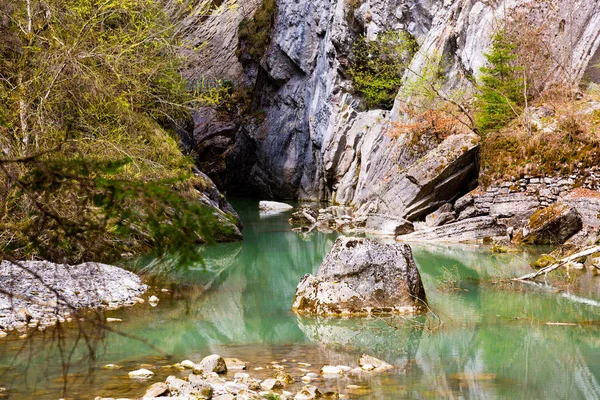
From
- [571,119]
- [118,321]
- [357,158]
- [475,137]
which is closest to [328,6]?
[357,158]

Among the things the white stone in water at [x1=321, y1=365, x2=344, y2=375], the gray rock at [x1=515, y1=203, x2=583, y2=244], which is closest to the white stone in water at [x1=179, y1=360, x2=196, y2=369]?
the white stone in water at [x1=321, y1=365, x2=344, y2=375]

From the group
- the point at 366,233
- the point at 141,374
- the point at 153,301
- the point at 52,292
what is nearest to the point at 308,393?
the point at 141,374

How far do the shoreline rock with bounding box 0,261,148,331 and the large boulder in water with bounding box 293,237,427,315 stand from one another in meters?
3.06

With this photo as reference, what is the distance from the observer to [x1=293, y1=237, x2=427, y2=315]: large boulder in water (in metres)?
9.93

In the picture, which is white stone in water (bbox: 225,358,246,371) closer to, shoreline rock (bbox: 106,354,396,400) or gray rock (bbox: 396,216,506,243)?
shoreline rock (bbox: 106,354,396,400)

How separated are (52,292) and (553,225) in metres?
11.6

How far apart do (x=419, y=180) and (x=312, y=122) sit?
46.5 feet

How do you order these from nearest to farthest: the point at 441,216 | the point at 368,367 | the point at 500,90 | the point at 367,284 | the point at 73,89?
1. the point at 368,367
2. the point at 367,284
3. the point at 73,89
4. the point at 441,216
5. the point at 500,90

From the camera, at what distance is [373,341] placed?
8562 millimetres

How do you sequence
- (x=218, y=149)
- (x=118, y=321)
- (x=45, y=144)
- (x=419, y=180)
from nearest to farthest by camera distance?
(x=118, y=321) < (x=45, y=144) < (x=419, y=180) < (x=218, y=149)

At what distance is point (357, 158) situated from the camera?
27859 millimetres

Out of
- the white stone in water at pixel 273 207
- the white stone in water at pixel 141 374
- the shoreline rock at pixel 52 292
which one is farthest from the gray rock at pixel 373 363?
the white stone in water at pixel 273 207

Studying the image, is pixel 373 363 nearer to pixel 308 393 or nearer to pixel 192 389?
pixel 308 393

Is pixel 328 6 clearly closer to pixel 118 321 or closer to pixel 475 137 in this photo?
pixel 475 137
